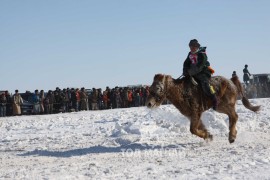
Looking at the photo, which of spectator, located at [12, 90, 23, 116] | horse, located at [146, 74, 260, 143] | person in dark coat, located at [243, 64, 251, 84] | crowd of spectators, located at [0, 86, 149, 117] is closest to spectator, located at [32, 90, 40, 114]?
crowd of spectators, located at [0, 86, 149, 117]

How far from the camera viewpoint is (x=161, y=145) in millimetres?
9305

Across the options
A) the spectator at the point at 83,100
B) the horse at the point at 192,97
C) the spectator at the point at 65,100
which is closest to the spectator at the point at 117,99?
the spectator at the point at 83,100

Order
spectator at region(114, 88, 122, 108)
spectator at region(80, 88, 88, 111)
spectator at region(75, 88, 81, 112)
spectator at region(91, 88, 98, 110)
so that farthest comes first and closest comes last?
spectator at region(114, 88, 122, 108), spectator at region(91, 88, 98, 110), spectator at region(80, 88, 88, 111), spectator at region(75, 88, 81, 112)

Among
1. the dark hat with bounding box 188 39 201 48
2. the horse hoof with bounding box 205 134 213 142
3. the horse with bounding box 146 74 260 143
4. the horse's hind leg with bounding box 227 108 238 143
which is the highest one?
the dark hat with bounding box 188 39 201 48

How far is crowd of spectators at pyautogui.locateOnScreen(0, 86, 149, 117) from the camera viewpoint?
78.2ft

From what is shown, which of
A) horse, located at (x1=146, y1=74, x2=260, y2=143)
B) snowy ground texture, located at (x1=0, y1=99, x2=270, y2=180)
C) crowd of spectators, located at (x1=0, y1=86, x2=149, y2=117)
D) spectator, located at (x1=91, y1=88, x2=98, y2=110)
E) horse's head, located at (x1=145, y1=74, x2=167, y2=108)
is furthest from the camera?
spectator, located at (x1=91, y1=88, x2=98, y2=110)

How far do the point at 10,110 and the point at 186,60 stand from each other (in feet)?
54.3

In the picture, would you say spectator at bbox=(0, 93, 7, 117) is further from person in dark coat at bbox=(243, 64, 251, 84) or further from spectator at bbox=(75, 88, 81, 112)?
person in dark coat at bbox=(243, 64, 251, 84)

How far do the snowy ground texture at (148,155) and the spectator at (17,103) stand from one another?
35.8 ft

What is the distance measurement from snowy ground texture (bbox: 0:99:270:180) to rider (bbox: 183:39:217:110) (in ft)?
3.93

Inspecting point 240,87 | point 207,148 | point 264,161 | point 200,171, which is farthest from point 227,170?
point 240,87

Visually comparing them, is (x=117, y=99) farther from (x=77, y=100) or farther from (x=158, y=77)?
(x=158, y=77)

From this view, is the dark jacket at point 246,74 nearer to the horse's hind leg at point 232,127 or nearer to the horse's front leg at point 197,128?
the horse's hind leg at point 232,127

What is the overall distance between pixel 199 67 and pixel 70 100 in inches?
665
